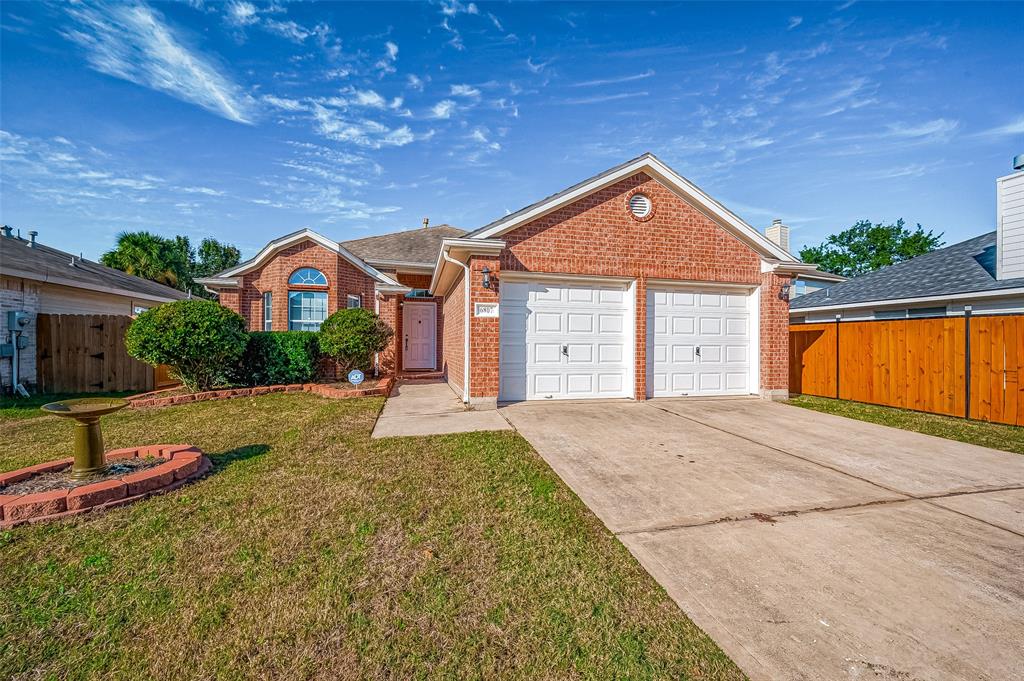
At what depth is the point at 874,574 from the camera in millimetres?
2623

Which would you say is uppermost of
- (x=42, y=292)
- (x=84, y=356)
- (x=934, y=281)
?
(x=934, y=281)

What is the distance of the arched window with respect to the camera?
12930 millimetres

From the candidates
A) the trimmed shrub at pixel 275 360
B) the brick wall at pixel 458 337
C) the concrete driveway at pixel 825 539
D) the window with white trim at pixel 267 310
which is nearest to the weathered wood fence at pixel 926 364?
the concrete driveway at pixel 825 539

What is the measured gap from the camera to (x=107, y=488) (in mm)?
3568

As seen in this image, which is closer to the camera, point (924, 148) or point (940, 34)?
point (940, 34)

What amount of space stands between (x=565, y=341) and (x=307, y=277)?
29.9 ft

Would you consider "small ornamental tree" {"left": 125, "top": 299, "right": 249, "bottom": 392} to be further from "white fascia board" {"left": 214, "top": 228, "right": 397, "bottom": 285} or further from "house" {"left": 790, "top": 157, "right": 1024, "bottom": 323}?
"house" {"left": 790, "top": 157, "right": 1024, "bottom": 323}

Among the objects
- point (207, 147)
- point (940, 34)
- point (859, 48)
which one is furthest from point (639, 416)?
point (207, 147)

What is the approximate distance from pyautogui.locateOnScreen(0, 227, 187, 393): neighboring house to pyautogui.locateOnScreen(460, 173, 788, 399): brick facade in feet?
36.8

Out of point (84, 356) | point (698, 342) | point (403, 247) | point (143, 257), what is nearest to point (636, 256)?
point (698, 342)

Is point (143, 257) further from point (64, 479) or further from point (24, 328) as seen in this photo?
point (64, 479)

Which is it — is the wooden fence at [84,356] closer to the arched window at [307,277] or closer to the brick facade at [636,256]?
the arched window at [307,277]

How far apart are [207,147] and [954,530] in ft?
52.0

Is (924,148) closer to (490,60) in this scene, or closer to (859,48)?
(859,48)
